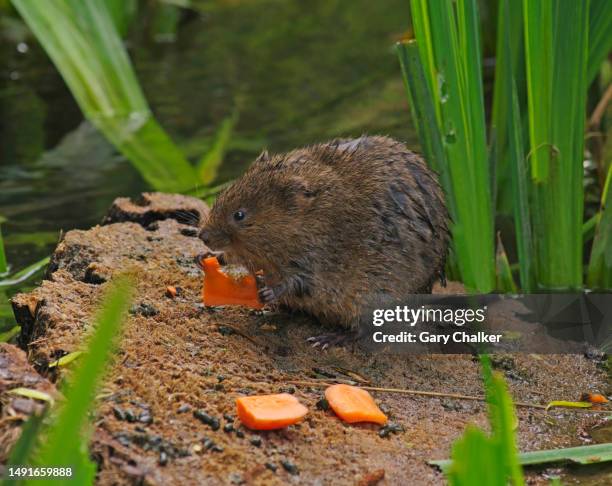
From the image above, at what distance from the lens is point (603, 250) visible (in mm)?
4809

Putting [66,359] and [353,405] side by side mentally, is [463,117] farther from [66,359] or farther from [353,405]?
[66,359]

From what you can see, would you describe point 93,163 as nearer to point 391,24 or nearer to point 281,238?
point 281,238

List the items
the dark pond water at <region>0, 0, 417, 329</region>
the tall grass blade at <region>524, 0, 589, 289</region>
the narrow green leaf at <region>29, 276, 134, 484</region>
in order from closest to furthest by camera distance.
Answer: the narrow green leaf at <region>29, 276, 134, 484</region>, the tall grass blade at <region>524, 0, 589, 289</region>, the dark pond water at <region>0, 0, 417, 329</region>

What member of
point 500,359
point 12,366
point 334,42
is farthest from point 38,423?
point 334,42

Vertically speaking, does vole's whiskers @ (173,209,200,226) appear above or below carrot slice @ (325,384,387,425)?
above

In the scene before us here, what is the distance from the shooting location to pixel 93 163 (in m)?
7.42

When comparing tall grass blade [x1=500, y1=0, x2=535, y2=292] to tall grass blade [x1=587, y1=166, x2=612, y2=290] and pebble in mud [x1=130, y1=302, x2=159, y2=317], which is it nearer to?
tall grass blade [x1=587, y1=166, x2=612, y2=290]

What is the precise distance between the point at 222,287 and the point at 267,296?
22 centimetres

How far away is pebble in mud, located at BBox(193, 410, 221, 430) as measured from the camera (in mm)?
3363

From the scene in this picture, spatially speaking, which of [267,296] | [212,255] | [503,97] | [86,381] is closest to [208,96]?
[503,97]

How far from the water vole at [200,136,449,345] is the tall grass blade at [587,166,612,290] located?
0.83m

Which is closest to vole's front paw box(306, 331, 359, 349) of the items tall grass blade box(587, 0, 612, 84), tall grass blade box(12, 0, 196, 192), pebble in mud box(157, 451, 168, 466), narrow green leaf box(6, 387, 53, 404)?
pebble in mud box(157, 451, 168, 466)

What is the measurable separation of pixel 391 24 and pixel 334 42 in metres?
0.83

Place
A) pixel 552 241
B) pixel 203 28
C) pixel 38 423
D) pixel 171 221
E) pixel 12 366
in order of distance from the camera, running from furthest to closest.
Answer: pixel 203 28
pixel 171 221
pixel 552 241
pixel 12 366
pixel 38 423
